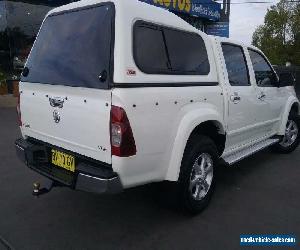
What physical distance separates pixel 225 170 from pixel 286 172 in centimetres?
92

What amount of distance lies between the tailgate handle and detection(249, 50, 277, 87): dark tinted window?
2854 mm

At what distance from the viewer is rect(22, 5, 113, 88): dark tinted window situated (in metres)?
3.13

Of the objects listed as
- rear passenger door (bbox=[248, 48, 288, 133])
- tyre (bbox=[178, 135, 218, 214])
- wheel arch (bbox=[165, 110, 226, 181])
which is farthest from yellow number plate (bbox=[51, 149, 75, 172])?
rear passenger door (bbox=[248, 48, 288, 133])

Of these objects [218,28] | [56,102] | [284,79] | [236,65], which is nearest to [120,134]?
[56,102]

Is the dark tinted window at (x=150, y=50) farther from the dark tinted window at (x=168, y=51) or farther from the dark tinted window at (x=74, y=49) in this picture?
the dark tinted window at (x=74, y=49)

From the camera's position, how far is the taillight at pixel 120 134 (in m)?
2.91

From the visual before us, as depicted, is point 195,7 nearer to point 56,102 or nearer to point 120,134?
point 56,102

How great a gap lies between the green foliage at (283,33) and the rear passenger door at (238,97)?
26.7m

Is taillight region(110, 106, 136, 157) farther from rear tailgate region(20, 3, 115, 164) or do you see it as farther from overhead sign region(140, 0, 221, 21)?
overhead sign region(140, 0, 221, 21)

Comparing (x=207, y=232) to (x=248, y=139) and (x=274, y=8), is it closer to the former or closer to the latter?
(x=248, y=139)

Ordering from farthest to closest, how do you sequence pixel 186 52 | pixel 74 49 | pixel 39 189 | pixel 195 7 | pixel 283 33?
pixel 283 33 < pixel 195 7 < pixel 186 52 < pixel 39 189 < pixel 74 49

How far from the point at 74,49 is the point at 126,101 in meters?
0.88

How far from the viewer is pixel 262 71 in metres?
5.27

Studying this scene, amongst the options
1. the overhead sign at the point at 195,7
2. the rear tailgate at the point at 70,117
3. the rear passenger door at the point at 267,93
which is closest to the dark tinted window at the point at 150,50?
the rear tailgate at the point at 70,117
